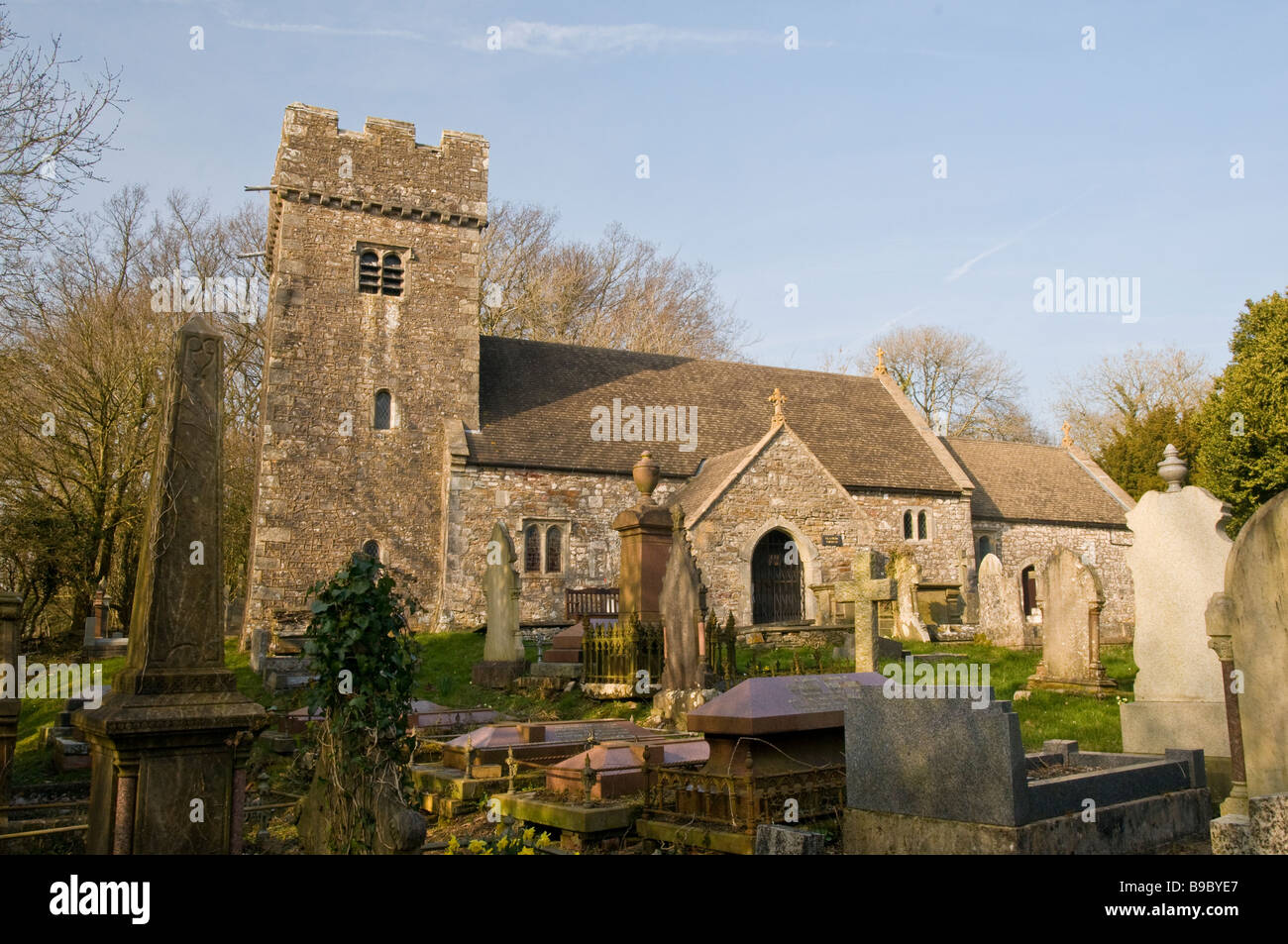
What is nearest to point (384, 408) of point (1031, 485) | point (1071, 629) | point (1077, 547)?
point (1071, 629)

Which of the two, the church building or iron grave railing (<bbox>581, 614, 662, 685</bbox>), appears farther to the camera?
the church building

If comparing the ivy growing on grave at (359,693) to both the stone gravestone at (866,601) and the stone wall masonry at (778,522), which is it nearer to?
the stone gravestone at (866,601)

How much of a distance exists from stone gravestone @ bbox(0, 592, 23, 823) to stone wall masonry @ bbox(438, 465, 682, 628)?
14774mm

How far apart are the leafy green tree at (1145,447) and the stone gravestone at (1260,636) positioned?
32343 millimetres

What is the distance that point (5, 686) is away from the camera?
765 centimetres

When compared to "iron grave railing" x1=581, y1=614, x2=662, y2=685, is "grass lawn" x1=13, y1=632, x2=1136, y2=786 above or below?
below

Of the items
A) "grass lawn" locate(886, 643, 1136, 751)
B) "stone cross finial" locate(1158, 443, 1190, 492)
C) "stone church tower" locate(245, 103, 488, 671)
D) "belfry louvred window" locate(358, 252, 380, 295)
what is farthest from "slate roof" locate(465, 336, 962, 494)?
"stone cross finial" locate(1158, 443, 1190, 492)

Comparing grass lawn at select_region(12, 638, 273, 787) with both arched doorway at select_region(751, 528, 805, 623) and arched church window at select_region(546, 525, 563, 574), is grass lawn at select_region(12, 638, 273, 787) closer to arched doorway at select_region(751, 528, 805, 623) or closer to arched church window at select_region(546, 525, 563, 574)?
arched church window at select_region(546, 525, 563, 574)

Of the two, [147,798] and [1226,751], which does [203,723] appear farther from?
[1226,751]

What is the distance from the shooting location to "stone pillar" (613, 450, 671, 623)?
48.5 ft

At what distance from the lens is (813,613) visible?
76.5 ft

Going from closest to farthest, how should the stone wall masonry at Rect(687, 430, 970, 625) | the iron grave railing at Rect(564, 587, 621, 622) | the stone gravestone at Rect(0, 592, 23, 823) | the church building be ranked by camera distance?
1. the stone gravestone at Rect(0, 592, 23, 823)
2. the iron grave railing at Rect(564, 587, 621, 622)
3. the stone wall masonry at Rect(687, 430, 970, 625)
4. the church building
